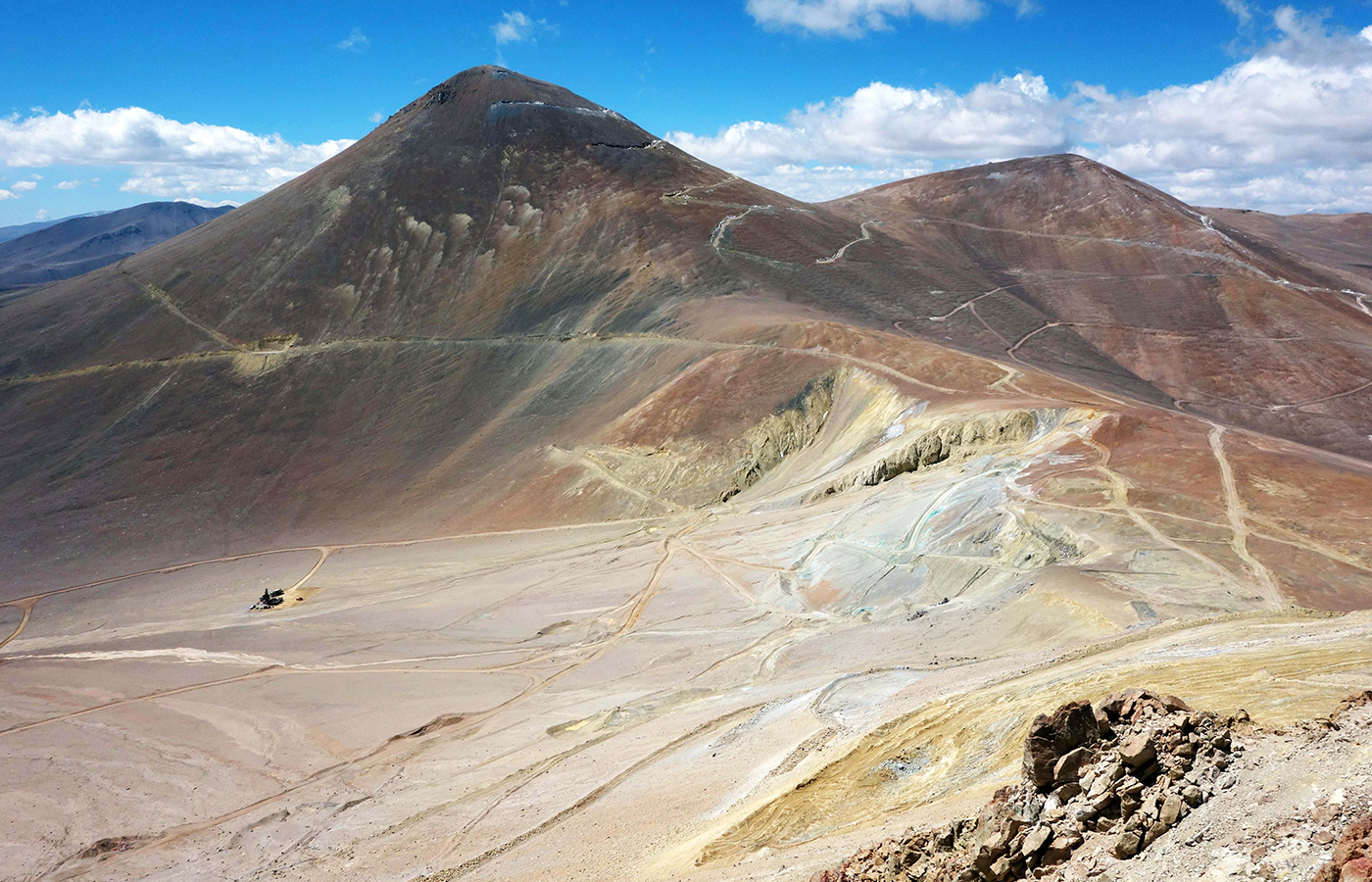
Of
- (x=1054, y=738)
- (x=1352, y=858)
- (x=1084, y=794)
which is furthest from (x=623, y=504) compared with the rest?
(x=1352, y=858)

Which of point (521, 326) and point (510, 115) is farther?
point (510, 115)

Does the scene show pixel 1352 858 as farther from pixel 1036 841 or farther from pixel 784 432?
pixel 784 432

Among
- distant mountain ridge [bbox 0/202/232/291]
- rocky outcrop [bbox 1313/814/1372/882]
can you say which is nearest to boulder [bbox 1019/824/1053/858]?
rocky outcrop [bbox 1313/814/1372/882]

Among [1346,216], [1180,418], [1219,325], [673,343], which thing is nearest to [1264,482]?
[1180,418]

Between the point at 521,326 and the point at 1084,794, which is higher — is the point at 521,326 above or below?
above

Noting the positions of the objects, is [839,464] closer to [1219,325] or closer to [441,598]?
[441,598]
